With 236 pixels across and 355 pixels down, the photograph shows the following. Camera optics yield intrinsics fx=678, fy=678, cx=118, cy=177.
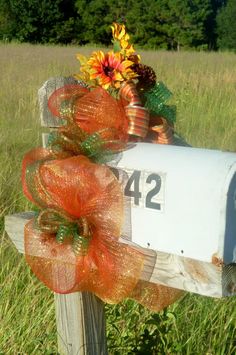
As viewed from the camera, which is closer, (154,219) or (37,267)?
(154,219)

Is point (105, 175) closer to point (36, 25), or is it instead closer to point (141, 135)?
point (141, 135)

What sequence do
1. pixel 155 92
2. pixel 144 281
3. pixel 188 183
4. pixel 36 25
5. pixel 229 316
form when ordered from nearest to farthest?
1. pixel 188 183
2. pixel 144 281
3. pixel 155 92
4. pixel 229 316
5. pixel 36 25

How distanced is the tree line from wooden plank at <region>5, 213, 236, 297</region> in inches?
1585

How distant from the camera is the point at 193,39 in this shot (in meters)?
43.3

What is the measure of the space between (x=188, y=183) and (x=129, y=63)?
1.52 feet

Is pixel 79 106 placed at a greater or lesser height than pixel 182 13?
greater

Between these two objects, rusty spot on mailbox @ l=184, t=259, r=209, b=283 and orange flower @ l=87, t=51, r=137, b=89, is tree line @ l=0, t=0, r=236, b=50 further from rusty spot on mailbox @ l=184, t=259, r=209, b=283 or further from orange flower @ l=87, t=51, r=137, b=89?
rusty spot on mailbox @ l=184, t=259, r=209, b=283

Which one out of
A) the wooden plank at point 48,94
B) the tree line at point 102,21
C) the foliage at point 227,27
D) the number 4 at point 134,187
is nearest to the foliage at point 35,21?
the tree line at point 102,21

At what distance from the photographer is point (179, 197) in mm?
1388

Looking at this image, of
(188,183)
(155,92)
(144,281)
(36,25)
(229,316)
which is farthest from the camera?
(36,25)

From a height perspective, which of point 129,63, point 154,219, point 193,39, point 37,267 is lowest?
point 193,39

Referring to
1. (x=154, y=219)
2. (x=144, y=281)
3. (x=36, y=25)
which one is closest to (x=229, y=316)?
(x=144, y=281)

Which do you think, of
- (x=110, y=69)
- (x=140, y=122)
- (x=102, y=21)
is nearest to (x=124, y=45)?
(x=110, y=69)

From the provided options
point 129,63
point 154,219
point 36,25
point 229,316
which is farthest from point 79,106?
point 36,25
